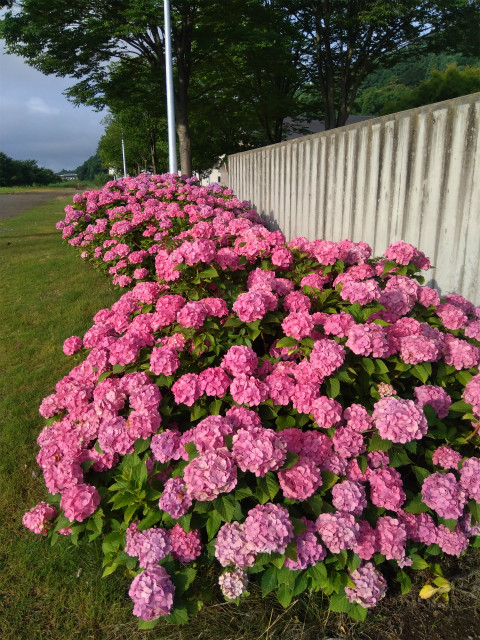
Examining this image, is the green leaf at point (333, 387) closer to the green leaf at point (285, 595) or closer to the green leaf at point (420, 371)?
the green leaf at point (420, 371)

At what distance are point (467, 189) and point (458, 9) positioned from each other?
19424 mm

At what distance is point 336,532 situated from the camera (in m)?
1.81

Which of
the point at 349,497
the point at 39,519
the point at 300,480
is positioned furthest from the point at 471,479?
the point at 39,519

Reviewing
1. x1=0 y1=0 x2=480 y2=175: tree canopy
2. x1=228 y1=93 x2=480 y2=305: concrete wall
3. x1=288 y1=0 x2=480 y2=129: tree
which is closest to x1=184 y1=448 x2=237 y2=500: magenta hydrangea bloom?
x1=228 y1=93 x2=480 y2=305: concrete wall

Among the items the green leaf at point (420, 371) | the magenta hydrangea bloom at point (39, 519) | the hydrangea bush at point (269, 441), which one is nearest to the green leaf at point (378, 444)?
the hydrangea bush at point (269, 441)

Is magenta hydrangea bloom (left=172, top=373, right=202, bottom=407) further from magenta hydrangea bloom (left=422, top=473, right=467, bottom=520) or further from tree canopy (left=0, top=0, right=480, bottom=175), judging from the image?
tree canopy (left=0, top=0, right=480, bottom=175)

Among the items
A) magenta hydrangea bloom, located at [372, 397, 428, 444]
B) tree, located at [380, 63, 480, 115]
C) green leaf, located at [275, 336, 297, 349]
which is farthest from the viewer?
tree, located at [380, 63, 480, 115]

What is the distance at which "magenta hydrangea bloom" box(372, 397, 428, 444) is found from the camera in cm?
187

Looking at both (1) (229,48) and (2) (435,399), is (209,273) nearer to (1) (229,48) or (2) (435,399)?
(2) (435,399)

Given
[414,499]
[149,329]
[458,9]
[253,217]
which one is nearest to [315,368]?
[414,499]

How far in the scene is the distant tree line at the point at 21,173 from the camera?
116688 millimetres

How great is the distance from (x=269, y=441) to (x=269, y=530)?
0.30 m

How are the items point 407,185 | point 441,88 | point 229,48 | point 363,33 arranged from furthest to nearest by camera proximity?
point 441,88, point 363,33, point 229,48, point 407,185

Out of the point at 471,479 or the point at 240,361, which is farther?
the point at 240,361
